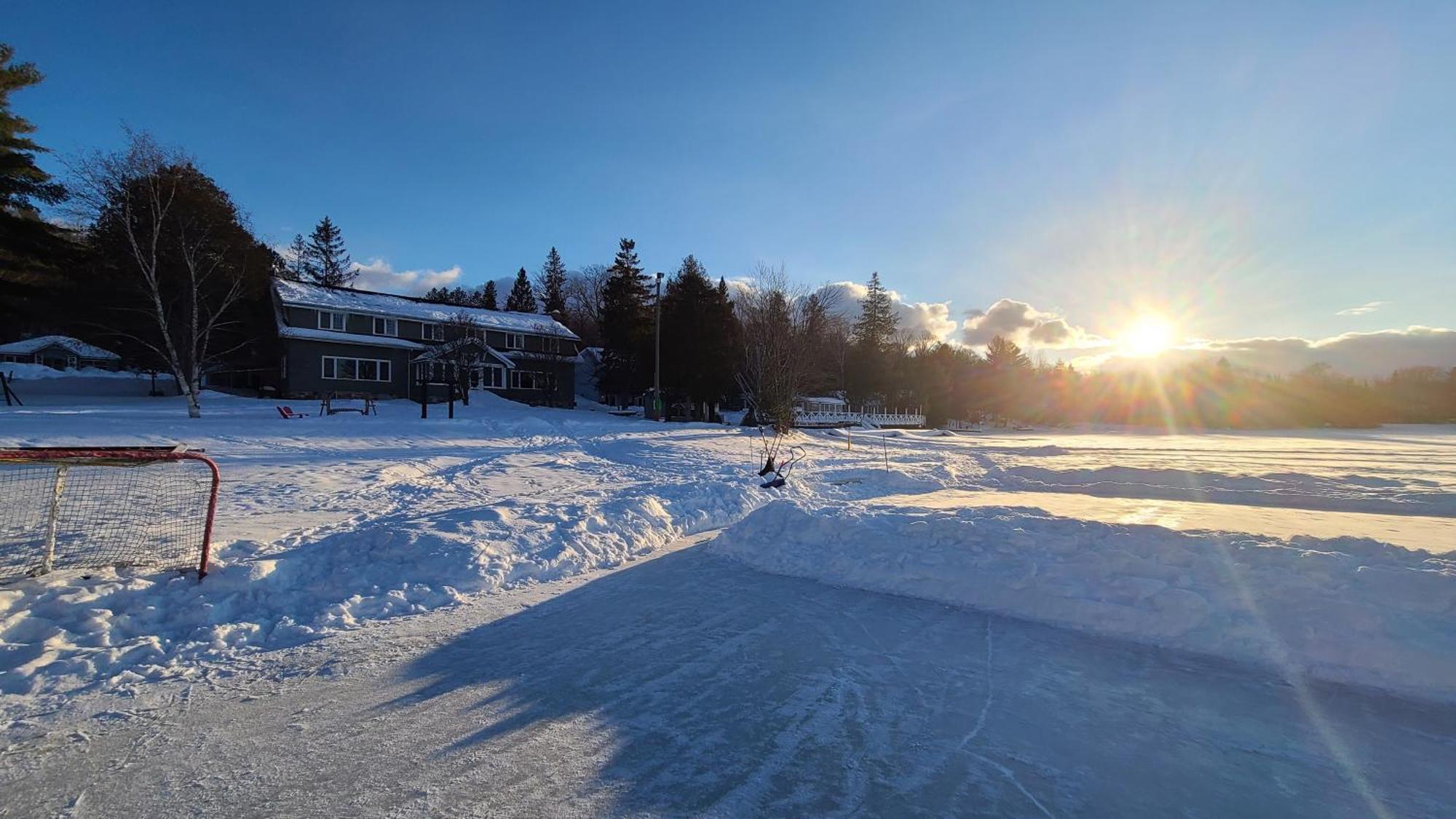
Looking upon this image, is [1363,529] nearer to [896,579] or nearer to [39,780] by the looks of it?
[896,579]

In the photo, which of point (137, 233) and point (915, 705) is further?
point (137, 233)

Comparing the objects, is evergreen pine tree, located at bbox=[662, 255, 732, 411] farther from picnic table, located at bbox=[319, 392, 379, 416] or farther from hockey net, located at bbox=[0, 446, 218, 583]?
hockey net, located at bbox=[0, 446, 218, 583]

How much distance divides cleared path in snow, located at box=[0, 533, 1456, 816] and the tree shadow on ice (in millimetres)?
18

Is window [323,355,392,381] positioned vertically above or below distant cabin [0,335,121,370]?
below

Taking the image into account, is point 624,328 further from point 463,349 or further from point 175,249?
point 175,249

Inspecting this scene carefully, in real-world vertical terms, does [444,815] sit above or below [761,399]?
below

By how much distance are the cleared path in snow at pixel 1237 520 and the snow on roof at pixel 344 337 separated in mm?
34643

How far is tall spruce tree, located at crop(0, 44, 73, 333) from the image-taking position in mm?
21438

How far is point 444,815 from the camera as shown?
9.54 feet

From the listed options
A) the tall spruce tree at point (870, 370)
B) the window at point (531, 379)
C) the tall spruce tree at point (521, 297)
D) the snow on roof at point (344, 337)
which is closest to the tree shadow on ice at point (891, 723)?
the snow on roof at point (344, 337)

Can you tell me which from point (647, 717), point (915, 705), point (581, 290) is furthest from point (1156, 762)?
point (581, 290)

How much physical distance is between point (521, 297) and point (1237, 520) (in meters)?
75.9

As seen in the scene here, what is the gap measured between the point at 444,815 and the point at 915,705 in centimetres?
291

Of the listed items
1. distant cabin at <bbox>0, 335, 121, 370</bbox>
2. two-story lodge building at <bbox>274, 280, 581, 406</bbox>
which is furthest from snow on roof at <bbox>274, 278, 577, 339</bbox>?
distant cabin at <bbox>0, 335, 121, 370</bbox>
